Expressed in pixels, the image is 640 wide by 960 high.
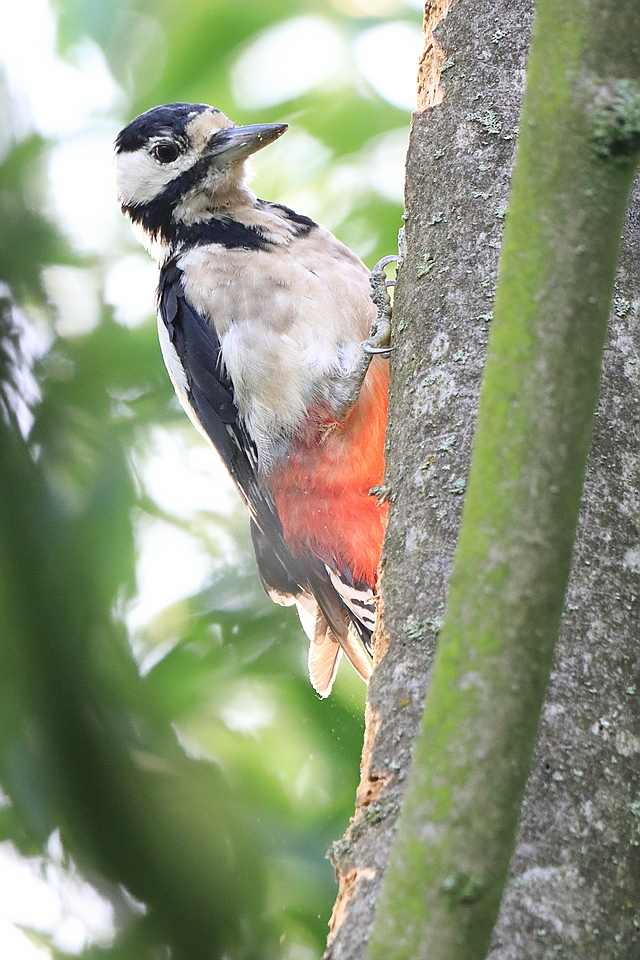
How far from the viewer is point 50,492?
10.4 feet

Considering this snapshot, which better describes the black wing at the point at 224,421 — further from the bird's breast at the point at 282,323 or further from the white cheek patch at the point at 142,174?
the white cheek patch at the point at 142,174

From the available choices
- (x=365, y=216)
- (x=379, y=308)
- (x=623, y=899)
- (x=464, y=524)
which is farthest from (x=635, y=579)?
(x=365, y=216)

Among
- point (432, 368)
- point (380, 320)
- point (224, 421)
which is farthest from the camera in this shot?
point (224, 421)

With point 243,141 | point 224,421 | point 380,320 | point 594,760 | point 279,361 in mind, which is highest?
point 243,141

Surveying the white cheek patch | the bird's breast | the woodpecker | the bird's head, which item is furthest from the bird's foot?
the white cheek patch

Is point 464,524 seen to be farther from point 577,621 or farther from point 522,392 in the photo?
point 577,621

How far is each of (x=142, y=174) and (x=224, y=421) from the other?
3.08 feet

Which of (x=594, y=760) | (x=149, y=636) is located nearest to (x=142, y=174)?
(x=149, y=636)

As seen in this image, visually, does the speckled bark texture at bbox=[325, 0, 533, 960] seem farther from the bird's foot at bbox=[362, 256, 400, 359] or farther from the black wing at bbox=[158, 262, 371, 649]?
the black wing at bbox=[158, 262, 371, 649]

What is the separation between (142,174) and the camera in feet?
11.6

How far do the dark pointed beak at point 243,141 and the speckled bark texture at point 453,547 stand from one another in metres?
1.24

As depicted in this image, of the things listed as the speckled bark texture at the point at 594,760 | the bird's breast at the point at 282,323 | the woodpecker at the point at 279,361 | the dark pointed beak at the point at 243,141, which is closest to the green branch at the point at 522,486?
the speckled bark texture at the point at 594,760

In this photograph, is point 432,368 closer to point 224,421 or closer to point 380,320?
point 380,320

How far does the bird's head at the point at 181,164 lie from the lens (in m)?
3.31
